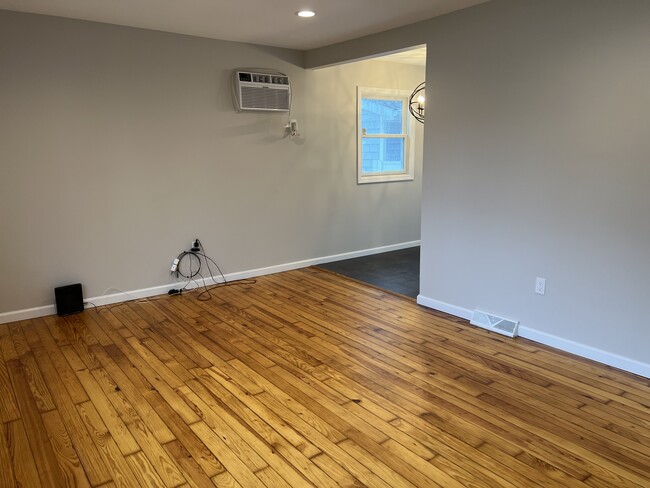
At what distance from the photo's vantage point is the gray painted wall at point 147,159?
3756 mm

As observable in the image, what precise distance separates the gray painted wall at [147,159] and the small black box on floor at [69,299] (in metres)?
0.09

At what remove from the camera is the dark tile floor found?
476 centimetres

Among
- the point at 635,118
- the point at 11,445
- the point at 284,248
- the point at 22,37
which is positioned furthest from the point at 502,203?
the point at 22,37

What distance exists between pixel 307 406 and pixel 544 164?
87.1 inches

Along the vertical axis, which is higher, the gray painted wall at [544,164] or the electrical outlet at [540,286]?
the gray painted wall at [544,164]

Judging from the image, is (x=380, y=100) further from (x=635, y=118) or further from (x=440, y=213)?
(x=635, y=118)

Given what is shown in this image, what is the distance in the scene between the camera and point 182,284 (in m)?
4.69

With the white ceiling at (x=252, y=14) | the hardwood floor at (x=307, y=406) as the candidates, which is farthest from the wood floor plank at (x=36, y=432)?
the white ceiling at (x=252, y=14)

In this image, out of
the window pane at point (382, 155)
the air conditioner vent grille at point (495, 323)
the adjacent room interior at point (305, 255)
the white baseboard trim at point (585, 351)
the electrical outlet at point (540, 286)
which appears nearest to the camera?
the adjacent room interior at point (305, 255)

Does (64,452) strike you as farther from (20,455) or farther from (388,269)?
(388,269)

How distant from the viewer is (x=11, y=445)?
88.3 inches

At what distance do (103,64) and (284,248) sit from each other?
2.52 m

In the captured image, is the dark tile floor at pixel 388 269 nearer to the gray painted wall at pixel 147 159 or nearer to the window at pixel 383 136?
the gray painted wall at pixel 147 159

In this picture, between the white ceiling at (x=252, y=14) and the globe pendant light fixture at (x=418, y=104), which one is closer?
the white ceiling at (x=252, y=14)
